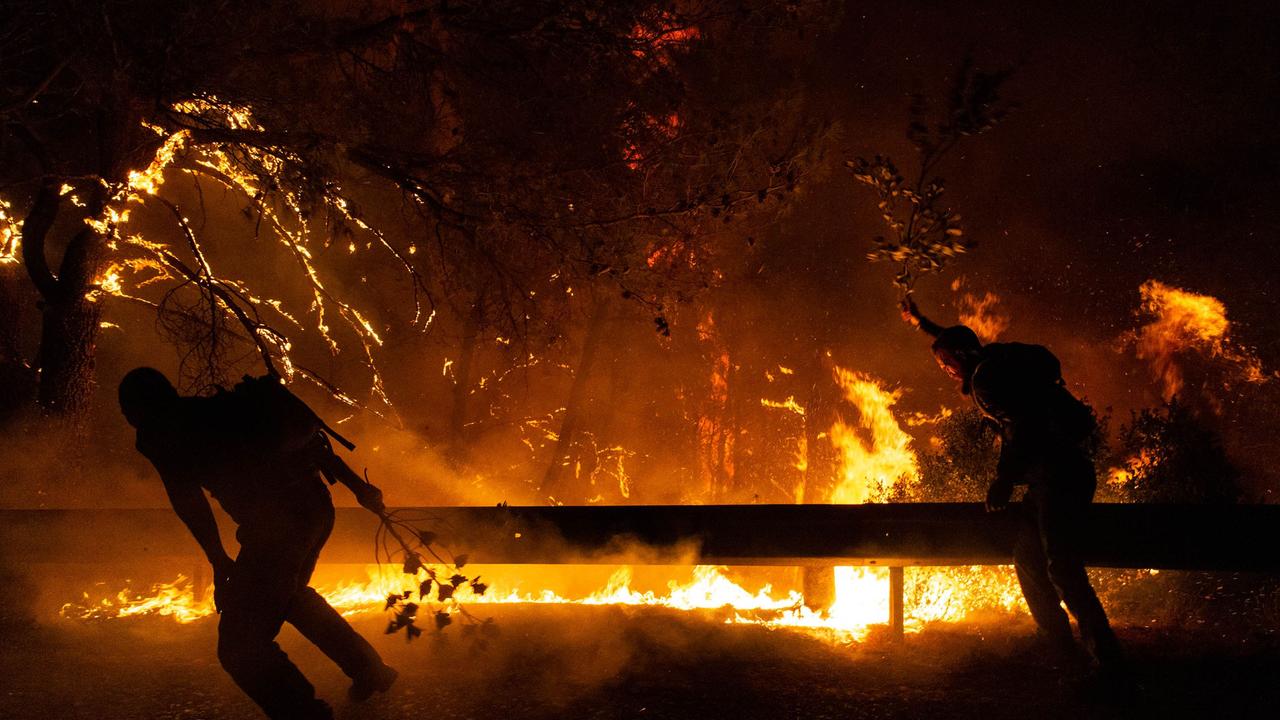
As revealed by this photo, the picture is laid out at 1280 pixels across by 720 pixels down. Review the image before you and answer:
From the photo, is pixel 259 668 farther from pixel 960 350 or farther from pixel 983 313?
pixel 983 313

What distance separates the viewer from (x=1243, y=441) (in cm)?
778

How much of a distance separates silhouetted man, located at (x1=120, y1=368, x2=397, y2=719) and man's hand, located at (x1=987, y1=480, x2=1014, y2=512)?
3.21 meters

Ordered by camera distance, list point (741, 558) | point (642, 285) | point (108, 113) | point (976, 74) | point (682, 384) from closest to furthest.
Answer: point (976, 74), point (741, 558), point (108, 113), point (642, 285), point (682, 384)

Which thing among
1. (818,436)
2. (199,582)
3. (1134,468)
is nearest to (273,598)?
(199,582)

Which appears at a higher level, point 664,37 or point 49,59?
point 664,37

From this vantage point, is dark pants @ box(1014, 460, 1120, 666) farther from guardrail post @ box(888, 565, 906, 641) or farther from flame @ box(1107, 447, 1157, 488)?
flame @ box(1107, 447, 1157, 488)

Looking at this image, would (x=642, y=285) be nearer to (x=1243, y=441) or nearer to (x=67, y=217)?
A: (x=1243, y=441)

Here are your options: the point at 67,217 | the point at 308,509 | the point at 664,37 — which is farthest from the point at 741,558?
the point at 67,217

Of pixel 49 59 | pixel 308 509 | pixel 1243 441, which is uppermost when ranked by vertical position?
pixel 49 59

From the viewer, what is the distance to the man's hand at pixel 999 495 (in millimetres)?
4199

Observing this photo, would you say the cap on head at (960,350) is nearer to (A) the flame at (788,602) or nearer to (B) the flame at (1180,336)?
(A) the flame at (788,602)

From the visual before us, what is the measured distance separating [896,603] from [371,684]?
3.15 metres

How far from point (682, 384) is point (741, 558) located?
8556 millimetres

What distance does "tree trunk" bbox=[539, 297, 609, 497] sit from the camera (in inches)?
499
